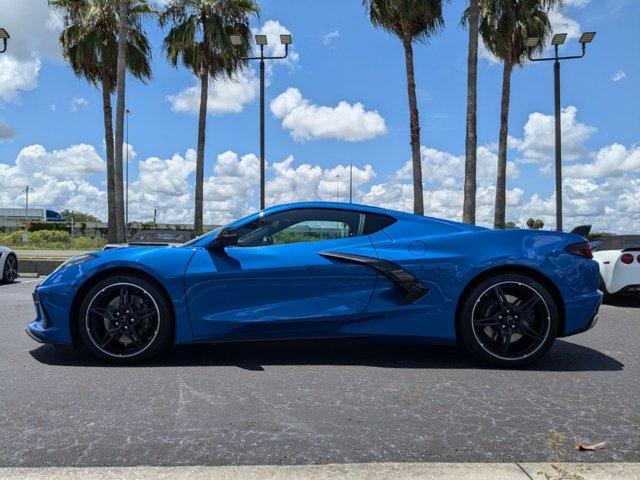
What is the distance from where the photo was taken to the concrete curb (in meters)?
2.42

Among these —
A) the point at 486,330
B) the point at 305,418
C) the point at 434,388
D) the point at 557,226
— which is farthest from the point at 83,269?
the point at 557,226

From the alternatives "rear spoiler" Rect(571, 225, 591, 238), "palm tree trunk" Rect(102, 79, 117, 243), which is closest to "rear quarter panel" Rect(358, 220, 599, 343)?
"rear spoiler" Rect(571, 225, 591, 238)

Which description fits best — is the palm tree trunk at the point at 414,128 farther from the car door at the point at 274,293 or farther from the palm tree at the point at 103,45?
the car door at the point at 274,293

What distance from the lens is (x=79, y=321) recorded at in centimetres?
441

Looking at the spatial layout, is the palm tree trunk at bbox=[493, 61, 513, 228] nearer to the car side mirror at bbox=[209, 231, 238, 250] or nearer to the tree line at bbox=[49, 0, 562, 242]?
the tree line at bbox=[49, 0, 562, 242]

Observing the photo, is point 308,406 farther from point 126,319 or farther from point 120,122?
point 120,122

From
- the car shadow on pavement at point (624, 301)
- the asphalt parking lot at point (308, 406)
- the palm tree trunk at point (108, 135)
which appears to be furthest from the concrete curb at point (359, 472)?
the palm tree trunk at point (108, 135)

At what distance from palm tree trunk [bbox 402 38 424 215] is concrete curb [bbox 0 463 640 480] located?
16.4 meters

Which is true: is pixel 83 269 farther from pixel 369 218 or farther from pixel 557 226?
pixel 557 226

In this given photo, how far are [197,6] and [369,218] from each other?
63.2 ft

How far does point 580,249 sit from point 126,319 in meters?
3.62

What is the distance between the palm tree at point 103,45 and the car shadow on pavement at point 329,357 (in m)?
17.4

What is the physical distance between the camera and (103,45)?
2216cm

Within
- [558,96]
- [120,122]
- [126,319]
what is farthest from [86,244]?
[126,319]
